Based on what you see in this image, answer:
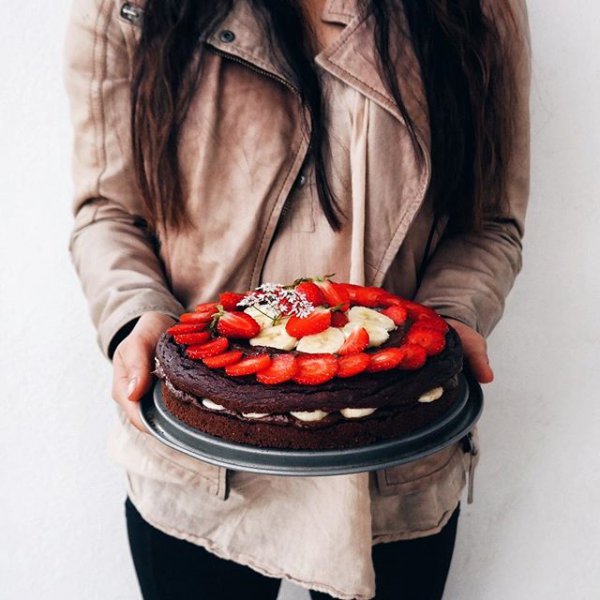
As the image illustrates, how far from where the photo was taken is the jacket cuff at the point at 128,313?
1.00m

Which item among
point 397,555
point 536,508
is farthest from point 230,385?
point 536,508

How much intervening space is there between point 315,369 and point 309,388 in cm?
2

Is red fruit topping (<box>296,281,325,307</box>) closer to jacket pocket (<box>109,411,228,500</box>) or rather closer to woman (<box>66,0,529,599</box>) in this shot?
woman (<box>66,0,529,599</box>)

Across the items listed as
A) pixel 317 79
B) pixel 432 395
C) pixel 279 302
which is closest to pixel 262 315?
pixel 279 302

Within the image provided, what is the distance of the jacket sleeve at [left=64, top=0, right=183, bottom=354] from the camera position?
40.3 inches

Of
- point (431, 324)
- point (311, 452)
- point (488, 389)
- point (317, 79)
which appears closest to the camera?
point (311, 452)

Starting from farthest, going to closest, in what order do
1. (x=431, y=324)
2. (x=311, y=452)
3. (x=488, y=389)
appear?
(x=488, y=389) < (x=431, y=324) < (x=311, y=452)

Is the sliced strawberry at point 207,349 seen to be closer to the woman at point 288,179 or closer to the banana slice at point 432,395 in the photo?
the woman at point 288,179

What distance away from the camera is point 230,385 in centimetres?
86

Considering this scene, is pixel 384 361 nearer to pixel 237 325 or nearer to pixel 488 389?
pixel 237 325

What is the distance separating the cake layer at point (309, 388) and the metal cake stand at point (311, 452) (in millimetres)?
42

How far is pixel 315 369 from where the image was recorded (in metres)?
0.84

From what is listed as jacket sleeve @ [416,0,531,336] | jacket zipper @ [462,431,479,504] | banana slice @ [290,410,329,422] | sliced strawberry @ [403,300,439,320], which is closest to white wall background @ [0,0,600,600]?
jacket sleeve @ [416,0,531,336]

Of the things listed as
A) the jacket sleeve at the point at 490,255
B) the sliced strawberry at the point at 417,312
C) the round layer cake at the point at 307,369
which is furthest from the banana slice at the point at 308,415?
the jacket sleeve at the point at 490,255
